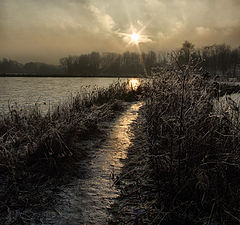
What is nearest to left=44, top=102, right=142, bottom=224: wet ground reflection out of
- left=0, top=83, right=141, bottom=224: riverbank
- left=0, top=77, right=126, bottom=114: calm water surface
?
left=0, top=83, right=141, bottom=224: riverbank

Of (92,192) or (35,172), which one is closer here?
(92,192)

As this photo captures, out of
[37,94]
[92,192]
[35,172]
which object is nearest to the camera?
[92,192]

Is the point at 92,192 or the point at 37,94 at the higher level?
the point at 37,94

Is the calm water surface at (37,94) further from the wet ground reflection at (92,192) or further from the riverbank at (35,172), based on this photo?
the wet ground reflection at (92,192)

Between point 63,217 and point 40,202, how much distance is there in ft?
1.26

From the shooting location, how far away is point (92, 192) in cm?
238

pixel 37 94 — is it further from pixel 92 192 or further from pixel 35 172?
pixel 92 192

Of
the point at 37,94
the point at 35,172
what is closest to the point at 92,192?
the point at 35,172

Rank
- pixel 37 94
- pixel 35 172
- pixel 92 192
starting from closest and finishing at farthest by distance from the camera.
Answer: pixel 92 192
pixel 35 172
pixel 37 94

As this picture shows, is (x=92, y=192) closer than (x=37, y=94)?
Yes

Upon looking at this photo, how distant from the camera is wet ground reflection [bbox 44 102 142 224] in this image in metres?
1.94

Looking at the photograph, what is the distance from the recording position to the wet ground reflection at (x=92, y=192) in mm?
1940

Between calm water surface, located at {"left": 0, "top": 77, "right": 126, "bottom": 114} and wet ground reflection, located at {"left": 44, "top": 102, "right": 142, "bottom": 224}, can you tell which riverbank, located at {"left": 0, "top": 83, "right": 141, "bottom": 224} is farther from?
calm water surface, located at {"left": 0, "top": 77, "right": 126, "bottom": 114}

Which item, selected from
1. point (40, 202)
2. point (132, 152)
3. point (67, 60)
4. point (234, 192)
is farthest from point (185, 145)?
point (67, 60)
